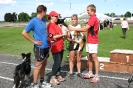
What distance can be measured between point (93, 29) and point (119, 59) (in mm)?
1735

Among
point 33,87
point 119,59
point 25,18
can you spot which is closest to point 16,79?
point 33,87

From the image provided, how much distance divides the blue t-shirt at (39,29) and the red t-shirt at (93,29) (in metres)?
1.33

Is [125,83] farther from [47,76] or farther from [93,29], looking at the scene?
[47,76]

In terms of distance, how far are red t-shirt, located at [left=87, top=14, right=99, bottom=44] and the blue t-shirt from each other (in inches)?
52.3

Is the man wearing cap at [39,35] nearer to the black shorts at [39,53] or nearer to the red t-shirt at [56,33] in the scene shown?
the black shorts at [39,53]

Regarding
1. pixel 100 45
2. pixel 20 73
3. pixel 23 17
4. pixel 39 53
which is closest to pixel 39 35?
pixel 39 53

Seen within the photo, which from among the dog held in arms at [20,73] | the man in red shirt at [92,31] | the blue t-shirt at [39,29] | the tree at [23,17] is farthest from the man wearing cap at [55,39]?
the tree at [23,17]

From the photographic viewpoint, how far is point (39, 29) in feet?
16.6

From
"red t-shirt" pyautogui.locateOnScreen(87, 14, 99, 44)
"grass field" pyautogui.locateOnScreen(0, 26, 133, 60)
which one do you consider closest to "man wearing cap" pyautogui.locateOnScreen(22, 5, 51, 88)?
"red t-shirt" pyautogui.locateOnScreen(87, 14, 99, 44)

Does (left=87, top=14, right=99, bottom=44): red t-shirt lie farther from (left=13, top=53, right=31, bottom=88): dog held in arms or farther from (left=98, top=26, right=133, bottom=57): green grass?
(left=98, top=26, right=133, bottom=57): green grass

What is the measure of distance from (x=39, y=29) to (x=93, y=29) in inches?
64.1

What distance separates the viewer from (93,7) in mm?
5930

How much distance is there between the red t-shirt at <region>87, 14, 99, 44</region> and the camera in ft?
19.0

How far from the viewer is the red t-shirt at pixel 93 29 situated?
19.0 feet
